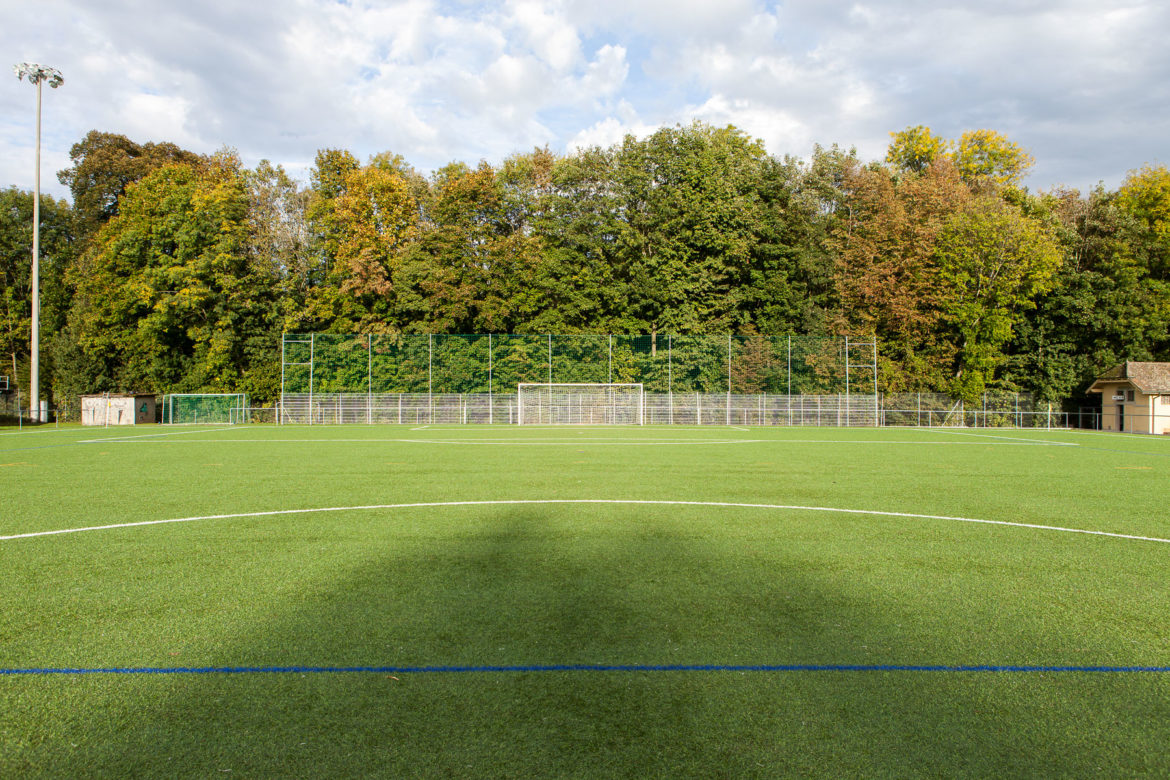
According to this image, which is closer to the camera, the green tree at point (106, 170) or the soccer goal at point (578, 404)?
the soccer goal at point (578, 404)

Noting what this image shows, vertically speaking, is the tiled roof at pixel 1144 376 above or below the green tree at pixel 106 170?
below

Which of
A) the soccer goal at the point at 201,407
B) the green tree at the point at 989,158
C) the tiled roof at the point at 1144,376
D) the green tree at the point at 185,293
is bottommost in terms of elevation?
the soccer goal at the point at 201,407

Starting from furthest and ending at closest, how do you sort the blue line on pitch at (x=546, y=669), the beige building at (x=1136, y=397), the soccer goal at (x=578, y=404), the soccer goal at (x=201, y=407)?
the soccer goal at (x=201, y=407) → the beige building at (x=1136, y=397) → the soccer goal at (x=578, y=404) → the blue line on pitch at (x=546, y=669)

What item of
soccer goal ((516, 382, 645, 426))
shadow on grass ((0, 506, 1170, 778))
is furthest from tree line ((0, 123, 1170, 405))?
shadow on grass ((0, 506, 1170, 778))

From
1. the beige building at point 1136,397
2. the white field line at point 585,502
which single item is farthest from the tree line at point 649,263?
the white field line at point 585,502

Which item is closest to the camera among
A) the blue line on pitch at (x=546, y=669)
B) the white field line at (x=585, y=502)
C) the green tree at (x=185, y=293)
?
the blue line on pitch at (x=546, y=669)

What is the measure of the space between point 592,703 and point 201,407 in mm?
38218

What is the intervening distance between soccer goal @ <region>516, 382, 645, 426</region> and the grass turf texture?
79.9ft

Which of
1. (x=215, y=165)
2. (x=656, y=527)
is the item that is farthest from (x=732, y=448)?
(x=215, y=165)

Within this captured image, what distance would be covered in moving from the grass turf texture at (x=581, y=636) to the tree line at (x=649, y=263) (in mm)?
29462

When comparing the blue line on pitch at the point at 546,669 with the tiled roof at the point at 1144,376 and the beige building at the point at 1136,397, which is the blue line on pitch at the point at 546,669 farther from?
the tiled roof at the point at 1144,376

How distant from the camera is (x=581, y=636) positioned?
3.64 metres

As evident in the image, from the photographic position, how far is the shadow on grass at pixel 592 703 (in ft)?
7.98

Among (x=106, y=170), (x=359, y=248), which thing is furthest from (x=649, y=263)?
(x=106, y=170)
